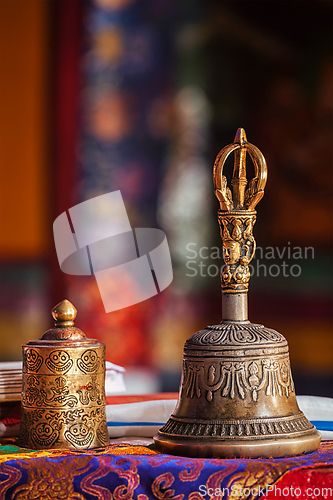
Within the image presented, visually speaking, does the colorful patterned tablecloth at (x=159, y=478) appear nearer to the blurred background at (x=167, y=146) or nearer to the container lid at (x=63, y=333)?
the container lid at (x=63, y=333)

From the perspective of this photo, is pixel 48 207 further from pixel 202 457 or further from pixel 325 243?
pixel 202 457

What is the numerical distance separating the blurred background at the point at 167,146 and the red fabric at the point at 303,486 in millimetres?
2365

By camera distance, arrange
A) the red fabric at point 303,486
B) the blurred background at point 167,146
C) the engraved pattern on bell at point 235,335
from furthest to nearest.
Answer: the blurred background at point 167,146 → the engraved pattern on bell at point 235,335 → the red fabric at point 303,486

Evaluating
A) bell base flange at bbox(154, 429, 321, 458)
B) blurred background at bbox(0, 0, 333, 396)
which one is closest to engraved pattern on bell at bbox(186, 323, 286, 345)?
bell base flange at bbox(154, 429, 321, 458)

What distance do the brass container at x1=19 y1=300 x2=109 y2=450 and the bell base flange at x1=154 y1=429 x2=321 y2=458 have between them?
0.46 feet

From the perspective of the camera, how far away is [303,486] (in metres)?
0.77

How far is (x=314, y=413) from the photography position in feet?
3.63

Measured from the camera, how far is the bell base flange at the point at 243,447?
84 cm

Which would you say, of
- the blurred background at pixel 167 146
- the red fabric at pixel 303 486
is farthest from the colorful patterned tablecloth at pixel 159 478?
the blurred background at pixel 167 146

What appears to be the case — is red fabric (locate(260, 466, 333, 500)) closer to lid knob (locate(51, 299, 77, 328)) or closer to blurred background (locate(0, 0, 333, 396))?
lid knob (locate(51, 299, 77, 328))

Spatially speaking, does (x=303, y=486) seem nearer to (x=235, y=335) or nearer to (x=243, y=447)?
(x=243, y=447)

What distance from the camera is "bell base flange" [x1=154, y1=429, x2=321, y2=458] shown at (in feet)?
2.74

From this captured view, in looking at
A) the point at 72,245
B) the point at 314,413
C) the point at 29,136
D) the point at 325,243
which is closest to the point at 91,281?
the point at 72,245

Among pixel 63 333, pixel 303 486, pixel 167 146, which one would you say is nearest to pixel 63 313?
pixel 63 333
